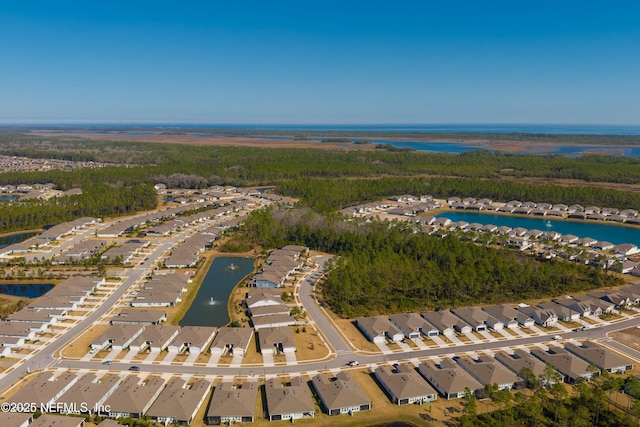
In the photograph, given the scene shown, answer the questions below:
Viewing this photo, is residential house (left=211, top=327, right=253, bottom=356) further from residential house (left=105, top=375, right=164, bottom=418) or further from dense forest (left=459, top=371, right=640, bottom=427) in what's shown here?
dense forest (left=459, top=371, right=640, bottom=427)

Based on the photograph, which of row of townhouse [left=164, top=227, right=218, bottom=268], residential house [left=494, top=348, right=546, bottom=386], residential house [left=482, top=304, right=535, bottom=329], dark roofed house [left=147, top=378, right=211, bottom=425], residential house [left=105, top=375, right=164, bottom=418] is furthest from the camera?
row of townhouse [left=164, top=227, right=218, bottom=268]

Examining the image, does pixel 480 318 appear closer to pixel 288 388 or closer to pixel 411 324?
pixel 411 324

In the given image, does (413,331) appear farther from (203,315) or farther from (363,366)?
(203,315)

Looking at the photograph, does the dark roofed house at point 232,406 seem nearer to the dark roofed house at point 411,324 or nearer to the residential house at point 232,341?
the residential house at point 232,341

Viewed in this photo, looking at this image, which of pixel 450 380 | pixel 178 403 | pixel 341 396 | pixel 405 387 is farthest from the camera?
pixel 450 380

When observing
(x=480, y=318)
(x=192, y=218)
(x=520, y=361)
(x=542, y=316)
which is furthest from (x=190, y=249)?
(x=542, y=316)

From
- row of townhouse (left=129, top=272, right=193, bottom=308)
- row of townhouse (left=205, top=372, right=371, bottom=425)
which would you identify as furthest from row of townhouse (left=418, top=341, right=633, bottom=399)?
row of townhouse (left=129, top=272, right=193, bottom=308)
